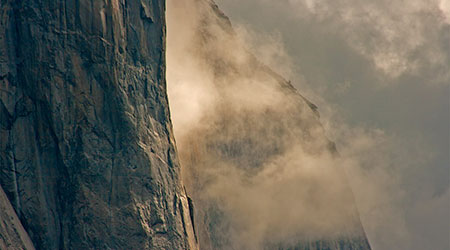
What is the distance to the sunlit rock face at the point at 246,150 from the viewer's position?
155625 mm

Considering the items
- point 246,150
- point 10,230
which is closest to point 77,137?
point 10,230

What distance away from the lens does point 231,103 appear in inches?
6590

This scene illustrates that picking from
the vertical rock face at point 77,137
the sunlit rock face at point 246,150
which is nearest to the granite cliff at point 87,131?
→ the vertical rock face at point 77,137

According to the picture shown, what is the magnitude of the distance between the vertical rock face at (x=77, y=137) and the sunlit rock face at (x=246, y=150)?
20.4m

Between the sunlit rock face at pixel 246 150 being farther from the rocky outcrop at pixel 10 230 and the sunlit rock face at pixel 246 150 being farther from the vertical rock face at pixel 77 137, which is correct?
the rocky outcrop at pixel 10 230

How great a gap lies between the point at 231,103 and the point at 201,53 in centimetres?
839

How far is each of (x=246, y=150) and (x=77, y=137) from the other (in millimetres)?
44479

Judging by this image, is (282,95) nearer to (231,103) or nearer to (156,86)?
(231,103)

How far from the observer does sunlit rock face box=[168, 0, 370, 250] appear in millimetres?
155625

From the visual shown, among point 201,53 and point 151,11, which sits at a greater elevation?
point 201,53

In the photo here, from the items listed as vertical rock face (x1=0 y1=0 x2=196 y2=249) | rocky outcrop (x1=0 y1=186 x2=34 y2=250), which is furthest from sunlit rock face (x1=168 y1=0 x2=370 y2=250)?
rocky outcrop (x1=0 y1=186 x2=34 y2=250)

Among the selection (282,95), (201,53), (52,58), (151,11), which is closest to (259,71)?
(282,95)

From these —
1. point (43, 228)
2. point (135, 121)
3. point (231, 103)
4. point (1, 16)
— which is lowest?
point (43, 228)

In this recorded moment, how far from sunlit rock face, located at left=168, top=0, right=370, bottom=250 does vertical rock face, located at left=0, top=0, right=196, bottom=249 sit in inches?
805
